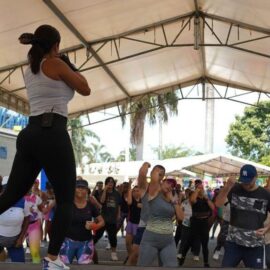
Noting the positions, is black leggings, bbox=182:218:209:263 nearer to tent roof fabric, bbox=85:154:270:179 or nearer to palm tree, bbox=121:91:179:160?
tent roof fabric, bbox=85:154:270:179

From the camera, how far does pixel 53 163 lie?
2.98m

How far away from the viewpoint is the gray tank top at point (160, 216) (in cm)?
590

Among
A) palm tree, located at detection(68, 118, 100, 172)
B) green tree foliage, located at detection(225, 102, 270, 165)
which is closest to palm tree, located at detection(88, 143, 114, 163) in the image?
palm tree, located at detection(68, 118, 100, 172)

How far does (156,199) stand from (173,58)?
13601mm

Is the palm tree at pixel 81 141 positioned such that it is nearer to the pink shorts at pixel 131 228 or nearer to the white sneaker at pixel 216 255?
the white sneaker at pixel 216 255

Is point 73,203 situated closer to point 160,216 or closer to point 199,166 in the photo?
point 160,216

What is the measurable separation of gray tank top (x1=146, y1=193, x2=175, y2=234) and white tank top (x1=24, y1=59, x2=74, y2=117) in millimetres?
3117

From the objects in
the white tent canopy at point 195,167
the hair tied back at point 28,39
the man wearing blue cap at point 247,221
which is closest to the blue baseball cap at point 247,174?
the man wearing blue cap at point 247,221

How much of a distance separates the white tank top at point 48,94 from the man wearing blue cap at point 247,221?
2.59 m

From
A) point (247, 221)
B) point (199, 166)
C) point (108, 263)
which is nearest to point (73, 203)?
point (247, 221)

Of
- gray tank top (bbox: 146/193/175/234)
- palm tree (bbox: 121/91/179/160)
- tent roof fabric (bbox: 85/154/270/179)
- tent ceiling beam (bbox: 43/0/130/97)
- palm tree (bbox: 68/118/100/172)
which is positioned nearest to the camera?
gray tank top (bbox: 146/193/175/234)

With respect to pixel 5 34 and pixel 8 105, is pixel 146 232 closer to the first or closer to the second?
pixel 5 34

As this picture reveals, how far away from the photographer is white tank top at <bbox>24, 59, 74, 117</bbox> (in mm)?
3006

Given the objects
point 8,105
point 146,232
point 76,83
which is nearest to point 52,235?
point 76,83
